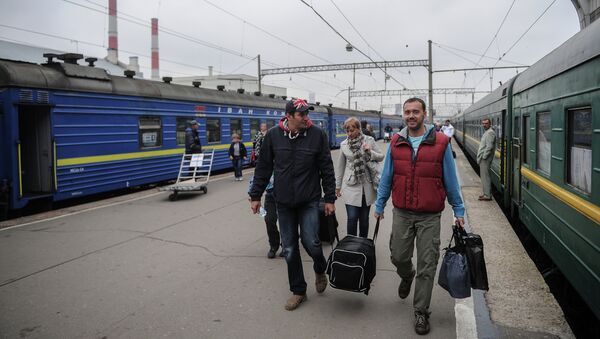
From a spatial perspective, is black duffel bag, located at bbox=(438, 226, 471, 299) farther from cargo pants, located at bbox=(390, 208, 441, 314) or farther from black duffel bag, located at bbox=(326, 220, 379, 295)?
black duffel bag, located at bbox=(326, 220, 379, 295)

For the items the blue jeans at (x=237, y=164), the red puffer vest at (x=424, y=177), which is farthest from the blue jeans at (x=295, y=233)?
the blue jeans at (x=237, y=164)

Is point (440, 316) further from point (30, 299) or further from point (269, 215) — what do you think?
point (30, 299)

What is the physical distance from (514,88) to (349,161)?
484cm

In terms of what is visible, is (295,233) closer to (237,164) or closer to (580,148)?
(580,148)

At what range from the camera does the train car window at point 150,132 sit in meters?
11.8

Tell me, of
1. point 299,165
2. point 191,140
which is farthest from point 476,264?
point 191,140

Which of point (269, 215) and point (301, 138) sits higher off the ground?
point (301, 138)

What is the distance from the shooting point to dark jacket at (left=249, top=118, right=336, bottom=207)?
158 inches

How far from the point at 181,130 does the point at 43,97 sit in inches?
189

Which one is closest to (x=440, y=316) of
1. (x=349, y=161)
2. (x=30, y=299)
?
(x=349, y=161)

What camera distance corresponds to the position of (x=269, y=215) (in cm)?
565

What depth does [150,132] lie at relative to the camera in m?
12.1

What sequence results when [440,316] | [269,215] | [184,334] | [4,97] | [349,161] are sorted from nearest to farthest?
[184,334], [440,316], [349,161], [269,215], [4,97]

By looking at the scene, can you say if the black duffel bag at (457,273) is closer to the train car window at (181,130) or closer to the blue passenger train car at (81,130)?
the blue passenger train car at (81,130)
